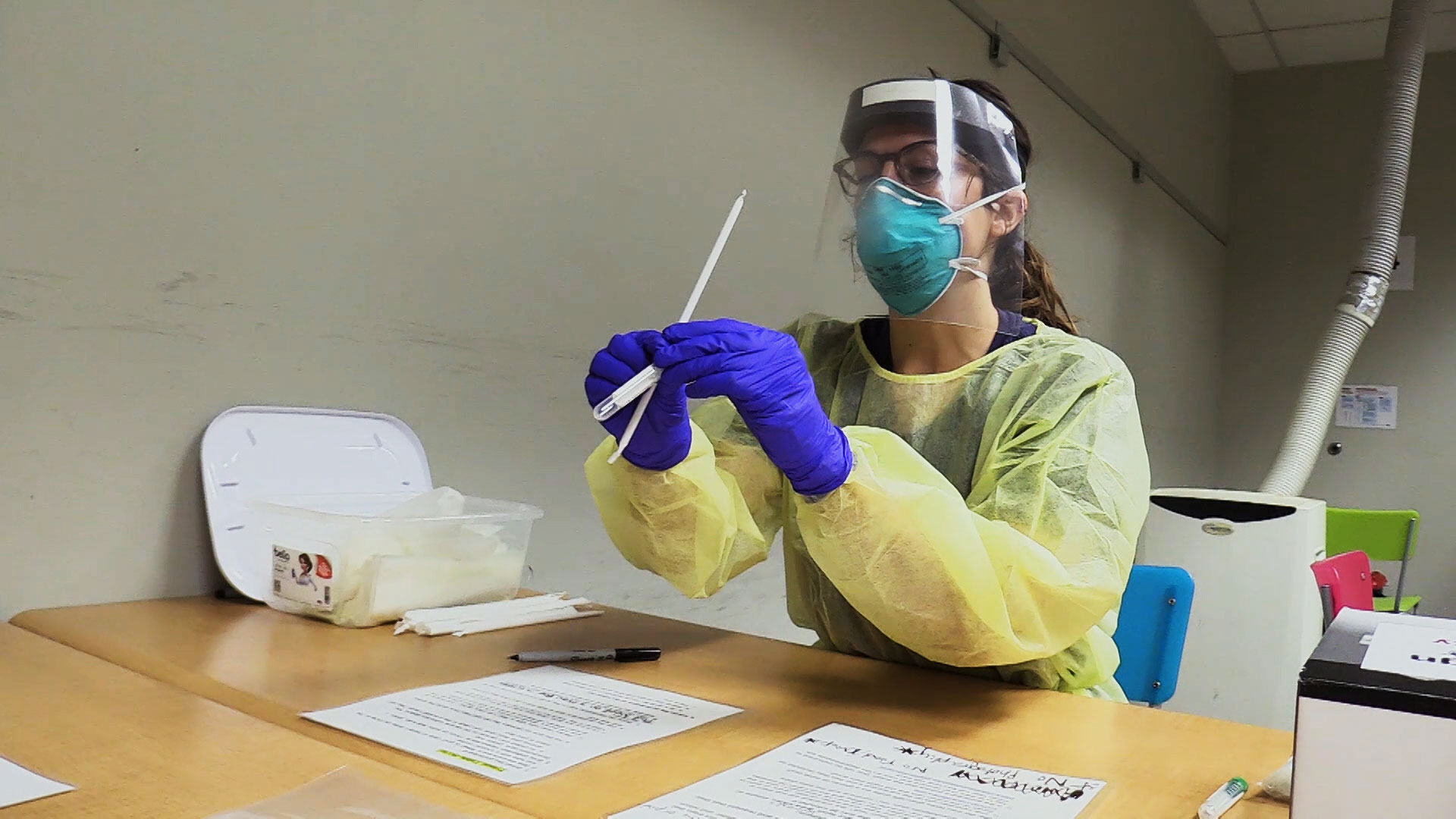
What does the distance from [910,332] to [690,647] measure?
0.48m

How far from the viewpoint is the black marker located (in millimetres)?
1022

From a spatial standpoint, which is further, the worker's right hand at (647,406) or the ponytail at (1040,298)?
the ponytail at (1040,298)

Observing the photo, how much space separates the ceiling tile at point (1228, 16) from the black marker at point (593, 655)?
4422 mm

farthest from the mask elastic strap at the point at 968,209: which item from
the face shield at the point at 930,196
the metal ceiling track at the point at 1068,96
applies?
the metal ceiling track at the point at 1068,96

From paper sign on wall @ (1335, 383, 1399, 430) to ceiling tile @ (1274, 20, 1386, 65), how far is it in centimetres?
156

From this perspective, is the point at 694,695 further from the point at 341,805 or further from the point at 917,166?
the point at 917,166

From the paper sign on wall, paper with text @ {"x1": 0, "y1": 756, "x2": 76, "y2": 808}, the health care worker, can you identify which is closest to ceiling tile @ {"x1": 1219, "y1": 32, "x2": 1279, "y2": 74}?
the paper sign on wall

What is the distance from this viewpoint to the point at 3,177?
1.03 metres

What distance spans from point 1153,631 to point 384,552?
1.11 metres

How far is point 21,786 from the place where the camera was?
0.61 metres

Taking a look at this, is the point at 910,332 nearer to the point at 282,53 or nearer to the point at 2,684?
the point at 282,53

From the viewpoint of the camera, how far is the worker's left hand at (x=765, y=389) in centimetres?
87

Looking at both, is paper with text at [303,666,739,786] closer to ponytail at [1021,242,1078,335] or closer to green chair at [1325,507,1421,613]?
ponytail at [1021,242,1078,335]

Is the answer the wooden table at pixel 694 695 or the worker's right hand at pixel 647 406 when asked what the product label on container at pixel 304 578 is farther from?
the worker's right hand at pixel 647 406
